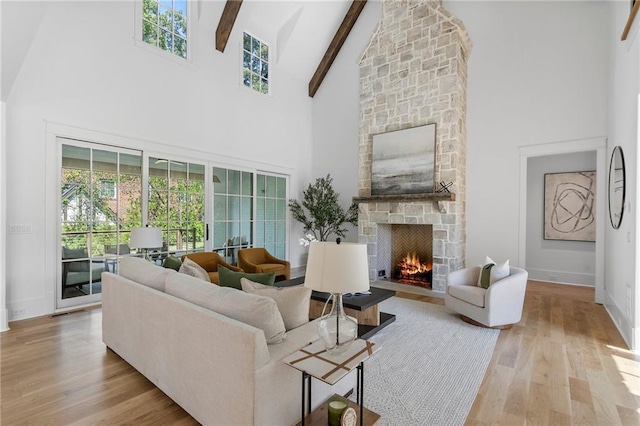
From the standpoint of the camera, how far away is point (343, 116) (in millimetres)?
7238

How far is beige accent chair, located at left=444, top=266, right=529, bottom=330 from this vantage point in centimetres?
342

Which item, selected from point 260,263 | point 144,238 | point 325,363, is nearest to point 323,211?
point 260,263

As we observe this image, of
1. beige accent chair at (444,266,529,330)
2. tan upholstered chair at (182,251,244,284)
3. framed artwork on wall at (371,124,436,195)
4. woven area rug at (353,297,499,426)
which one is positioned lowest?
woven area rug at (353,297,499,426)

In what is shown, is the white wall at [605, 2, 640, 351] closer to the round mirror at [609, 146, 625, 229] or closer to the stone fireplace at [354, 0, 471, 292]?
the round mirror at [609, 146, 625, 229]

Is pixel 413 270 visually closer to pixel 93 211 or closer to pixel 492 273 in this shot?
pixel 492 273

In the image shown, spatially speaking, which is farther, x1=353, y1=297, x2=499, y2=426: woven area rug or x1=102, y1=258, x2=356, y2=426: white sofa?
x1=353, y1=297, x2=499, y2=426: woven area rug

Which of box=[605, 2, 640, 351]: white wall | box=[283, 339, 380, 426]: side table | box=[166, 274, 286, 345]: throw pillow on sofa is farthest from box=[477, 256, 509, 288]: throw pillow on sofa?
box=[166, 274, 286, 345]: throw pillow on sofa

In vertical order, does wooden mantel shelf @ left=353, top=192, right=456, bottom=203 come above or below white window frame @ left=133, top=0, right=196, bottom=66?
below

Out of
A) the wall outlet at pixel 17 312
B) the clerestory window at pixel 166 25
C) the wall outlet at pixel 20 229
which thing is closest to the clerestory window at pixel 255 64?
the clerestory window at pixel 166 25

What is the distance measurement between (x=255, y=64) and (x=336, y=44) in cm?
201

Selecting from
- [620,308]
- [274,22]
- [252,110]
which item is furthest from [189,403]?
[274,22]

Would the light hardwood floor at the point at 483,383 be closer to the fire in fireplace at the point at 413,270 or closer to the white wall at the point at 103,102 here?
the white wall at the point at 103,102

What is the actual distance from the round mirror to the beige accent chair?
54.1 inches

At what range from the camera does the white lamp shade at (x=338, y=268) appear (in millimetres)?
1546
